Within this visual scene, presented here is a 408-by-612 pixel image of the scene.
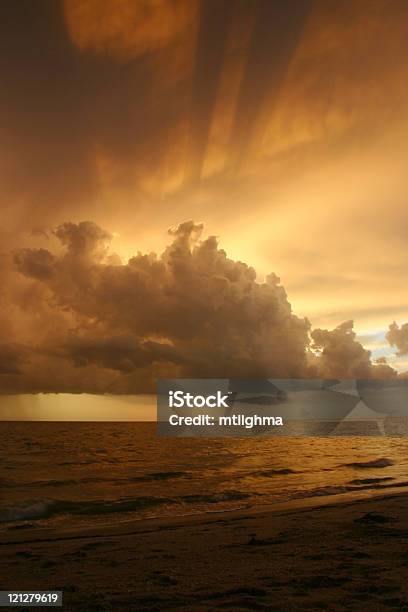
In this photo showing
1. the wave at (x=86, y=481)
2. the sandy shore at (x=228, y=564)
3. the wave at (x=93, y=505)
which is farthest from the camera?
the wave at (x=86, y=481)

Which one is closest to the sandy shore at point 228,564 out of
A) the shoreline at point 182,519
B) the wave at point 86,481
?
the shoreline at point 182,519

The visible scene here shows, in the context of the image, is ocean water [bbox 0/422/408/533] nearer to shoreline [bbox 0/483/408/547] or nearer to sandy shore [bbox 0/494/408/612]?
shoreline [bbox 0/483/408/547]

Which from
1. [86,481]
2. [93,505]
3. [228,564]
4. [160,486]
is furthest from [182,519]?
[86,481]

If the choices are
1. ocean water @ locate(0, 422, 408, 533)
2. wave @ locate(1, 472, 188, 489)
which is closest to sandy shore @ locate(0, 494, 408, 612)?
ocean water @ locate(0, 422, 408, 533)

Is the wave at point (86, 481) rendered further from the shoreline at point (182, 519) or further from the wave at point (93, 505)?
the shoreline at point (182, 519)

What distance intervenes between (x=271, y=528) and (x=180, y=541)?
9.04 feet

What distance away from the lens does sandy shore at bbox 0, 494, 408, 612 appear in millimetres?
7012

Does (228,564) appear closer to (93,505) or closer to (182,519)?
(182,519)

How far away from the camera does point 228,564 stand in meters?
9.27

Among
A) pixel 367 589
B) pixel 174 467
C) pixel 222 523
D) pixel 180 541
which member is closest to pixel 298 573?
pixel 367 589

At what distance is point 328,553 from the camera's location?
32.0 feet

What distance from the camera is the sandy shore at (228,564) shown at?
7.01m

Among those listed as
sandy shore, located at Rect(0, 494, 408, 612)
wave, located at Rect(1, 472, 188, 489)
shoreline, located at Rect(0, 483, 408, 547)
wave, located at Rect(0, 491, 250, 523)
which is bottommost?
wave, located at Rect(1, 472, 188, 489)

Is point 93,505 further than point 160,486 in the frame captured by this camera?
No
